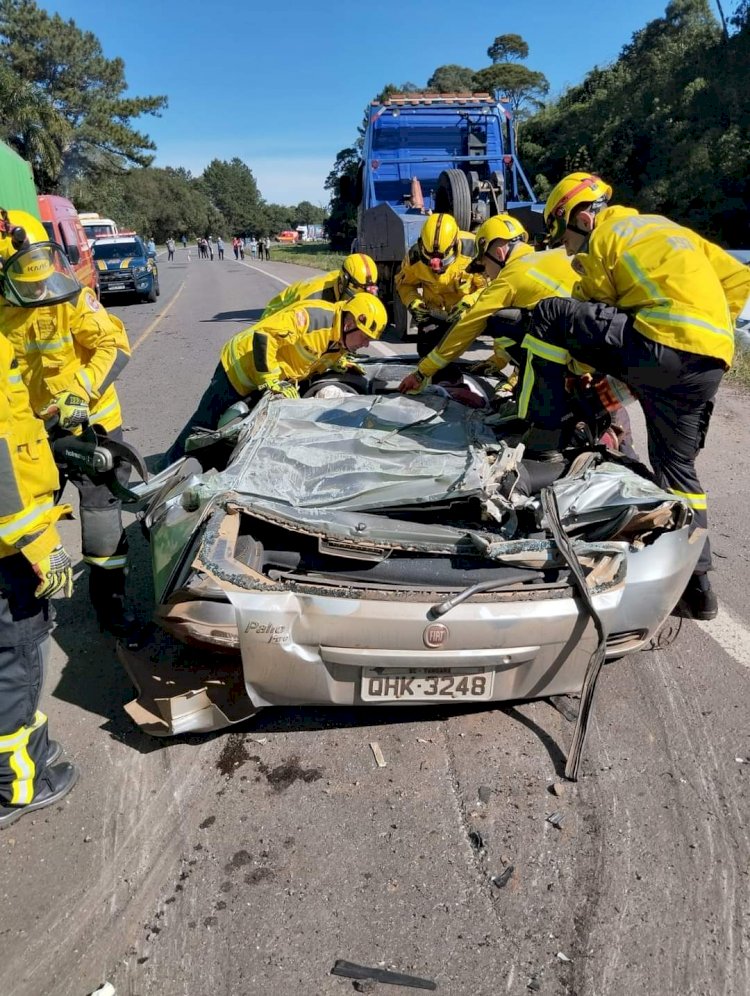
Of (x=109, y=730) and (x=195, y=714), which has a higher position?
(x=195, y=714)

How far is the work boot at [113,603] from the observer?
3.21 meters

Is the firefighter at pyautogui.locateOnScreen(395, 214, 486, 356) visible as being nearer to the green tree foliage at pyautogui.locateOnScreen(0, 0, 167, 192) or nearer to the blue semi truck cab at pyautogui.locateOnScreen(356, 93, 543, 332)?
the blue semi truck cab at pyautogui.locateOnScreen(356, 93, 543, 332)

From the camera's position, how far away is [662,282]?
10.4ft

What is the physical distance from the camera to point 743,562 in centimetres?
387

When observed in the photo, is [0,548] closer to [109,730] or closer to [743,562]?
[109,730]

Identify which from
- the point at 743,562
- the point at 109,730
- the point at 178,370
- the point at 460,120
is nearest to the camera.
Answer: the point at 109,730

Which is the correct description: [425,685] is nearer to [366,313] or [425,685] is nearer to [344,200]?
[366,313]

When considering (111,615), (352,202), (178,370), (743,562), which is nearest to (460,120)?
(352,202)

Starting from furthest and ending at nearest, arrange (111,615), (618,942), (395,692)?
(111,615) < (395,692) < (618,942)

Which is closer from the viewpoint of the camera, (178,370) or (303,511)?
(303,511)

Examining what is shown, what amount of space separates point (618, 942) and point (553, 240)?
12.3 ft

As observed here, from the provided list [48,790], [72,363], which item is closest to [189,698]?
[48,790]

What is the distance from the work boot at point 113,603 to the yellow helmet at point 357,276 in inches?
97.0

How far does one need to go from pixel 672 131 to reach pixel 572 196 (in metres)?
23.2
